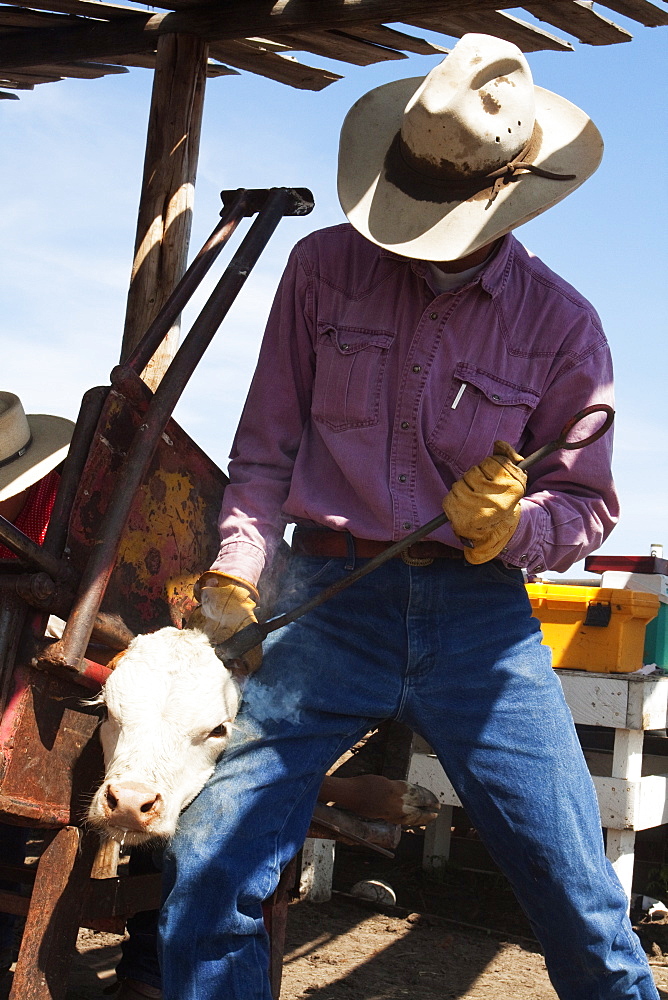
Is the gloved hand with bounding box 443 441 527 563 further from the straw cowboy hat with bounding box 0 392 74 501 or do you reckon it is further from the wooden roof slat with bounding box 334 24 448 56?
the wooden roof slat with bounding box 334 24 448 56

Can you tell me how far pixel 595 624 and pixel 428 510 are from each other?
2.99 metres

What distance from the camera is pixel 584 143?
2.83 meters

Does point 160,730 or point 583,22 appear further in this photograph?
point 583,22

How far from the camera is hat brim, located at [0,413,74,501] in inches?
137

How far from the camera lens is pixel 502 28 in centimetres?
446

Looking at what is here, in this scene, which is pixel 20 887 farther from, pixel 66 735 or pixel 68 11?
pixel 68 11

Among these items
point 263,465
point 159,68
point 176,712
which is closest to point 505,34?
point 159,68

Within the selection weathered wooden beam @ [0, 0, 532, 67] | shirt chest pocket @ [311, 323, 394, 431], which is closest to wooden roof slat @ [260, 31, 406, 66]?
weathered wooden beam @ [0, 0, 532, 67]

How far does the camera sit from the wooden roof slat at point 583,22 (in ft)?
13.6

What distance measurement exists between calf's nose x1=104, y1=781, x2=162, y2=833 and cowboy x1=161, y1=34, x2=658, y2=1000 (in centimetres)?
11

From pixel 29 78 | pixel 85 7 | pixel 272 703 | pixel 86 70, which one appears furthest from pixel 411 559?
pixel 29 78

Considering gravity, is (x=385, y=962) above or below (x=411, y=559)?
below

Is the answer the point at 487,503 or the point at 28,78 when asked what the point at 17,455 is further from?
the point at 28,78

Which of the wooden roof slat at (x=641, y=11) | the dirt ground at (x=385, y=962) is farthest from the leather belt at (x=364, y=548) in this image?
the wooden roof slat at (x=641, y=11)
